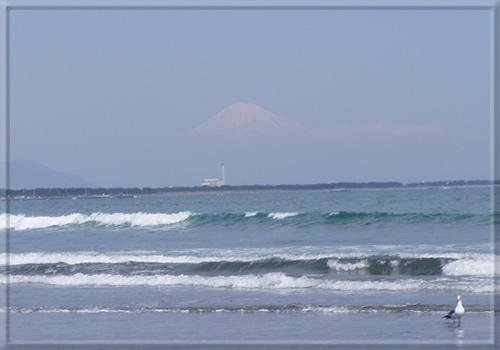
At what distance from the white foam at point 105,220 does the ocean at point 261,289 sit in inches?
330

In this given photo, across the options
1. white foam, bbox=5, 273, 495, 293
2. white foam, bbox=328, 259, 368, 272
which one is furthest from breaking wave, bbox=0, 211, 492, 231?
white foam, bbox=328, 259, 368, 272

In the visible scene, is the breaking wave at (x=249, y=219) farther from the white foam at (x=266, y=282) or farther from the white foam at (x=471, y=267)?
the white foam at (x=471, y=267)

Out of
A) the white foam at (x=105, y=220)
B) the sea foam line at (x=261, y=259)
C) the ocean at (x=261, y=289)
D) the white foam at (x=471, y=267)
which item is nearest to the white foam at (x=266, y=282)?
the ocean at (x=261, y=289)

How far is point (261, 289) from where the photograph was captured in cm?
1435

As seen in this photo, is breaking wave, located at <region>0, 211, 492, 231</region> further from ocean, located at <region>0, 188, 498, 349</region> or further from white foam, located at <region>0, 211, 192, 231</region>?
ocean, located at <region>0, 188, 498, 349</region>

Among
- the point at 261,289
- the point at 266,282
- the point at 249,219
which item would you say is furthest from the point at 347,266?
the point at 249,219

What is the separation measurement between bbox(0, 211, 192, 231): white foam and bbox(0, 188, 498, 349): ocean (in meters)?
8.38

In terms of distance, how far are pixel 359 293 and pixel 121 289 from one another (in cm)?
540

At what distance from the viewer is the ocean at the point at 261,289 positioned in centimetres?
950

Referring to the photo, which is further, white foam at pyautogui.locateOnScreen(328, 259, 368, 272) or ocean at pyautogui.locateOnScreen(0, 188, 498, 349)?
white foam at pyautogui.locateOnScreen(328, 259, 368, 272)

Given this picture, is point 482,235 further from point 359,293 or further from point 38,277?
point 38,277

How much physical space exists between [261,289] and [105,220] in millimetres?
25683

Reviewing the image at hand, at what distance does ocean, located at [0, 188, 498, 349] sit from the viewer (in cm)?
950

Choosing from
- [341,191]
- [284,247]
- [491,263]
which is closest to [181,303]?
[491,263]
